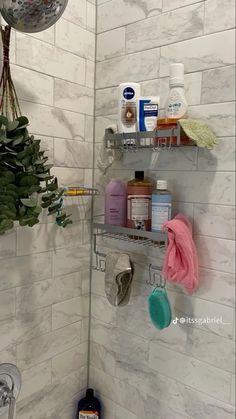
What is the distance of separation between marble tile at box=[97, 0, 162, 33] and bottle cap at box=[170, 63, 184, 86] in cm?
27

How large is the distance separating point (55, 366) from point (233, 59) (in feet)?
4.22

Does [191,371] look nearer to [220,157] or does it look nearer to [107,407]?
[107,407]

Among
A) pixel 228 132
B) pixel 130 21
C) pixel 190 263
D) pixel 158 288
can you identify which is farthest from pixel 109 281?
pixel 130 21

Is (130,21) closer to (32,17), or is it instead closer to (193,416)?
(32,17)

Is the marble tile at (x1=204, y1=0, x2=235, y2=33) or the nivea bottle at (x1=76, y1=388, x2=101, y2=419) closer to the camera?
the marble tile at (x1=204, y1=0, x2=235, y2=33)

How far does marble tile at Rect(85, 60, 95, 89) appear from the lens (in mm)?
1372

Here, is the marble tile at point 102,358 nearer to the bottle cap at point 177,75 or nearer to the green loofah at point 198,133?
the green loofah at point 198,133

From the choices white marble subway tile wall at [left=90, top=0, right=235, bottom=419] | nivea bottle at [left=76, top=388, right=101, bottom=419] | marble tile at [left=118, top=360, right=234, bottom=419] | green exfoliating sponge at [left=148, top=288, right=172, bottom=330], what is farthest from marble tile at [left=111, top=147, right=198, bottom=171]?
nivea bottle at [left=76, top=388, right=101, bottom=419]

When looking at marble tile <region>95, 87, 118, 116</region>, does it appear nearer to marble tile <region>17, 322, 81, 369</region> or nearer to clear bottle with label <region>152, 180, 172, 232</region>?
clear bottle with label <region>152, 180, 172, 232</region>

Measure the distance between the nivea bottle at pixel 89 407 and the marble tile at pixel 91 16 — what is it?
1513 millimetres

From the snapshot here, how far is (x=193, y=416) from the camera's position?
47.2 inches

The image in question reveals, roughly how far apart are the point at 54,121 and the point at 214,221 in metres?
0.68

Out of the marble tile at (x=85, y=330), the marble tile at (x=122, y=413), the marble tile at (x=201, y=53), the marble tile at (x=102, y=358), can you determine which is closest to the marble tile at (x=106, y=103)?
the marble tile at (x=201, y=53)

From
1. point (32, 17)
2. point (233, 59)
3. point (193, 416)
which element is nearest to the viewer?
point (32, 17)
